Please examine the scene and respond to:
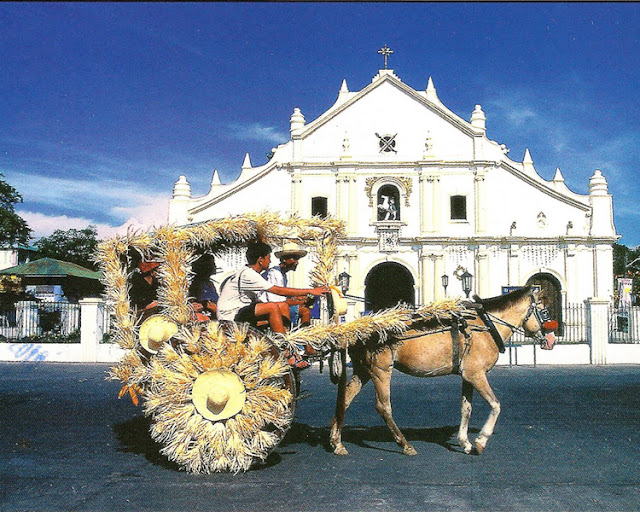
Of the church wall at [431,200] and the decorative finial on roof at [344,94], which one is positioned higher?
the decorative finial on roof at [344,94]

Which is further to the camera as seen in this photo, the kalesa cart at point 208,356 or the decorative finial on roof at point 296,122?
the decorative finial on roof at point 296,122

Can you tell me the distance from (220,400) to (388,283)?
2422 cm

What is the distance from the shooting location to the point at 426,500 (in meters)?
4.84

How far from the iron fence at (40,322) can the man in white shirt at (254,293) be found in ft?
47.7

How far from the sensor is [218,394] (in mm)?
5520

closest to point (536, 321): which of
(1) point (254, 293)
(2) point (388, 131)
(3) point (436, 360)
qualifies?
(3) point (436, 360)

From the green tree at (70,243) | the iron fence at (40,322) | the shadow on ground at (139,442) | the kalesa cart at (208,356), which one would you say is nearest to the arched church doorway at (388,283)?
the iron fence at (40,322)

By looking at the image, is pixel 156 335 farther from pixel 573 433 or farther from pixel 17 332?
pixel 17 332

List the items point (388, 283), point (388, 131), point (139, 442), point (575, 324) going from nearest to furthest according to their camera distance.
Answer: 1. point (139, 442)
2. point (575, 324)
3. point (388, 131)
4. point (388, 283)

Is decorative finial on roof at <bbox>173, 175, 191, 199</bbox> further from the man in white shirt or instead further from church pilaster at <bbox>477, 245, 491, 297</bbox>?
the man in white shirt

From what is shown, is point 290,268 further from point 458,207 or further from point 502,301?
point 458,207

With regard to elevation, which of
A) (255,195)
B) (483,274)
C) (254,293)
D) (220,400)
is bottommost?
(220,400)

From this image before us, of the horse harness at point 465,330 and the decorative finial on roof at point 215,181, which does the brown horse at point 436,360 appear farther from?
the decorative finial on roof at point 215,181

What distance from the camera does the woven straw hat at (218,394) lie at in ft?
18.2
